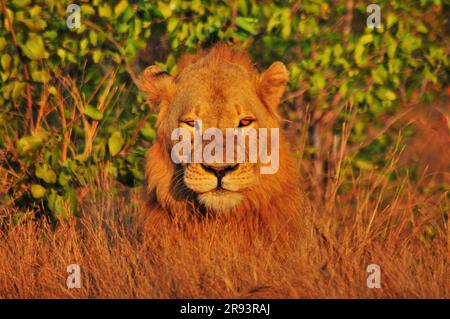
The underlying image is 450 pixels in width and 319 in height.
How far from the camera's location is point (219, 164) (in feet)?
17.7

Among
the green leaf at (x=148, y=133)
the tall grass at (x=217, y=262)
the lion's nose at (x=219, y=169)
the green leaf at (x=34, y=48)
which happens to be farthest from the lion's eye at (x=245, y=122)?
the green leaf at (x=34, y=48)

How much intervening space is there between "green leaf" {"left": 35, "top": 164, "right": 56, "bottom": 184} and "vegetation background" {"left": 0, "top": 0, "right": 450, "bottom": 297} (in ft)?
0.04

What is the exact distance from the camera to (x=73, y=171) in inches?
272

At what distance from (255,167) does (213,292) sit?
3.36ft

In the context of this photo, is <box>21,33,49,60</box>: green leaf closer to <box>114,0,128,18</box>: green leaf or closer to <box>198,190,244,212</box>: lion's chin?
<box>114,0,128,18</box>: green leaf

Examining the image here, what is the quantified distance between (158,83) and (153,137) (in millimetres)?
772

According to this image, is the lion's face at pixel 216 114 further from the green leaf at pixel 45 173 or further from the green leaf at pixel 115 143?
the green leaf at pixel 45 173

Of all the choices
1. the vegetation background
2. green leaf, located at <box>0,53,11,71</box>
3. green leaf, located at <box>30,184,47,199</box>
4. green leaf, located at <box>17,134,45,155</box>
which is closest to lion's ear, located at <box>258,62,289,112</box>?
the vegetation background

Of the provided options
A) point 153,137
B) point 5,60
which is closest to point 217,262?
point 153,137

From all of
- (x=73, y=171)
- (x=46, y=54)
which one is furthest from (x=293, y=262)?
(x=46, y=54)

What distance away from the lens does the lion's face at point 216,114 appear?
549cm

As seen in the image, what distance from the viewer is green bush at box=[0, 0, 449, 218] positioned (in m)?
6.89
